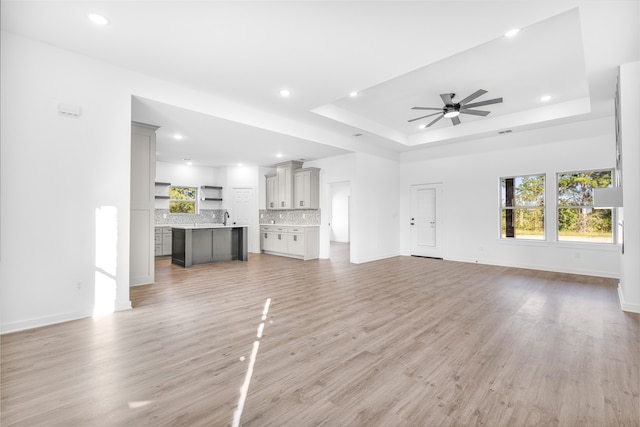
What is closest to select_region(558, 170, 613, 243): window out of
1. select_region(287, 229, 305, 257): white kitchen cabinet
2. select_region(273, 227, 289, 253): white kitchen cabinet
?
select_region(287, 229, 305, 257): white kitchen cabinet

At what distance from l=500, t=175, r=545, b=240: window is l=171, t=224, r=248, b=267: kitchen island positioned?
645 centimetres

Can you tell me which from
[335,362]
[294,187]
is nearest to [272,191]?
[294,187]

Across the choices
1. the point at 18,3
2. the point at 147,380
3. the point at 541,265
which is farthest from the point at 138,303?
the point at 541,265

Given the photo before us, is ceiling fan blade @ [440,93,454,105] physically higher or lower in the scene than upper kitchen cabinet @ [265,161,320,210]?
higher

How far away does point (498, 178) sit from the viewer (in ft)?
22.5

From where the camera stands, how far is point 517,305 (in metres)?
3.82

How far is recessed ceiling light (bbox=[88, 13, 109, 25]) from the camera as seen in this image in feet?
8.96

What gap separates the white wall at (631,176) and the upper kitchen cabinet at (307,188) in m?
6.04

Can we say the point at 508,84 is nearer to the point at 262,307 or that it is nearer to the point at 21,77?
the point at 262,307

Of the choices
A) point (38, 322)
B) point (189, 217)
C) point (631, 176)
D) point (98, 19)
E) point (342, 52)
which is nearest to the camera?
point (98, 19)

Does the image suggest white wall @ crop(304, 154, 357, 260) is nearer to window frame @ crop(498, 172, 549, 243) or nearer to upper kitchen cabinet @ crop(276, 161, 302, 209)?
upper kitchen cabinet @ crop(276, 161, 302, 209)

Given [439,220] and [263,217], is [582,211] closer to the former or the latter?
[439,220]

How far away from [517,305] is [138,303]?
5.05m

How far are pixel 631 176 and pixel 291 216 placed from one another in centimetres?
727
